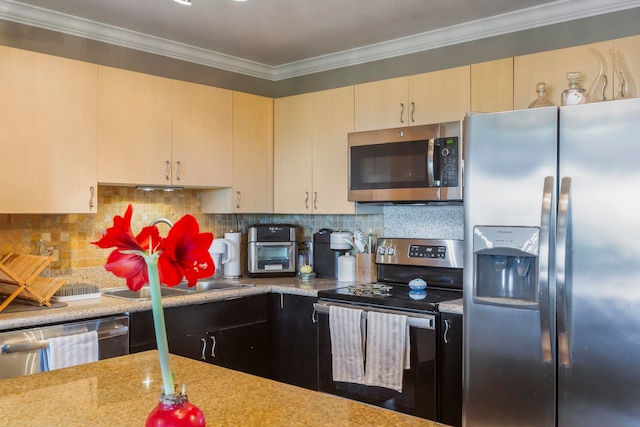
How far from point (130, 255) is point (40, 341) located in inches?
76.7

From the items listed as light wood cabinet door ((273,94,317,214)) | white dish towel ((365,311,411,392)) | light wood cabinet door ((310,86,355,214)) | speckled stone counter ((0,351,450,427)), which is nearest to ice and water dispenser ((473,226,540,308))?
white dish towel ((365,311,411,392))

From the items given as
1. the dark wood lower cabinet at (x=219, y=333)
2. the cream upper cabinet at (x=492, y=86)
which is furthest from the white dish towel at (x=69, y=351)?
the cream upper cabinet at (x=492, y=86)

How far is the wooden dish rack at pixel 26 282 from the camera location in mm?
2672

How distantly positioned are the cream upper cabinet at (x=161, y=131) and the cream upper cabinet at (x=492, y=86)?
5.25 ft

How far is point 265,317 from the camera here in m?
3.60

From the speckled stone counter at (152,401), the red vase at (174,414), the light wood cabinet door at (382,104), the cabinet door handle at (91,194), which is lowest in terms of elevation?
the speckled stone counter at (152,401)

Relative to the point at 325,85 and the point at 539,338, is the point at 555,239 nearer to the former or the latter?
the point at 539,338

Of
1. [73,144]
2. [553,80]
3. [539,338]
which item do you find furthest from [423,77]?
[73,144]

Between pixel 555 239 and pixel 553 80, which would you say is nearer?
pixel 555 239

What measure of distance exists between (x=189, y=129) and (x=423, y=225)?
5.21 ft

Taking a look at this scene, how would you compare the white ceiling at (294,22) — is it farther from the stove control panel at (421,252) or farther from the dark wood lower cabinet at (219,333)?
the dark wood lower cabinet at (219,333)

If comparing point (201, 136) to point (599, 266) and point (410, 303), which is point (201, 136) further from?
point (599, 266)

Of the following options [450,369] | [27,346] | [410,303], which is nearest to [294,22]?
[410,303]

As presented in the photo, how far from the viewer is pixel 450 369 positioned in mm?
2812
